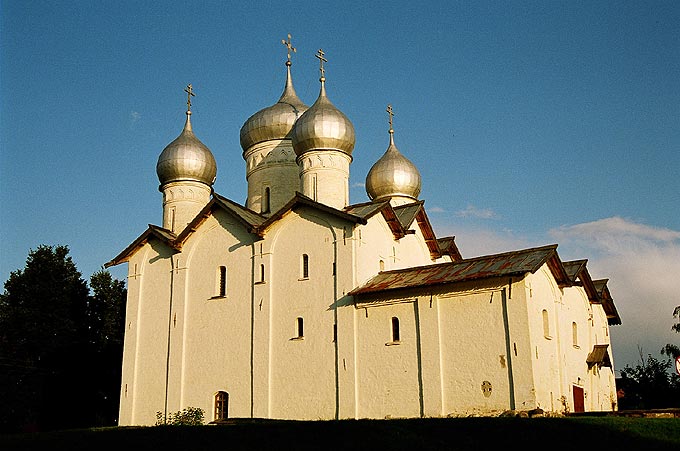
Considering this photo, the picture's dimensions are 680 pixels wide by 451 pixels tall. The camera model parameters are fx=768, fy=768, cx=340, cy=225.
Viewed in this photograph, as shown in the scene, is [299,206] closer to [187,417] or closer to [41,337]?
[187,417]

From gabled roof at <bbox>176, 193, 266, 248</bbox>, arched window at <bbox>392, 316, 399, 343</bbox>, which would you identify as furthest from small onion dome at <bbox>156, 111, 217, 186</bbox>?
arched window at <bbox>392, 316, 399, 343</bbox>

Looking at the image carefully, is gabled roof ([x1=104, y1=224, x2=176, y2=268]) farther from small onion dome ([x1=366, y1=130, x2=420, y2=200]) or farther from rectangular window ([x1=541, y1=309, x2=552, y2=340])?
rectangular window ([x1=541, y1=309, x2=552, y2=340])

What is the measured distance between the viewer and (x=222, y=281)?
2533cm

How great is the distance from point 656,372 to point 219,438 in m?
24.5

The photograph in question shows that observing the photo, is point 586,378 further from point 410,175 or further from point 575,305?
point 410,175

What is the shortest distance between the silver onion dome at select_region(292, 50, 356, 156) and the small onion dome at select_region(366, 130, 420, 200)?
300cm

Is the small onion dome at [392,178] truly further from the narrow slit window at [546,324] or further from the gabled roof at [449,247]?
the narrow slit window at [546,324]

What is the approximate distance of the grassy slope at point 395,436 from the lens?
539 inches

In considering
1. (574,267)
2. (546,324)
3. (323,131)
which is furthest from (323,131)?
(546,324)

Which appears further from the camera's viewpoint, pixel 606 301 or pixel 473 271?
pixel 606 301

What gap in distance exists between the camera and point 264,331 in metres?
23.5

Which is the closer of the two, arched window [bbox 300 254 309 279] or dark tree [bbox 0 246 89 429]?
arched window [bbox 300 254 309 279]

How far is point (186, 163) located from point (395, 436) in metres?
17.4

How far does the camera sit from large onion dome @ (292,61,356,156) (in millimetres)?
25703
